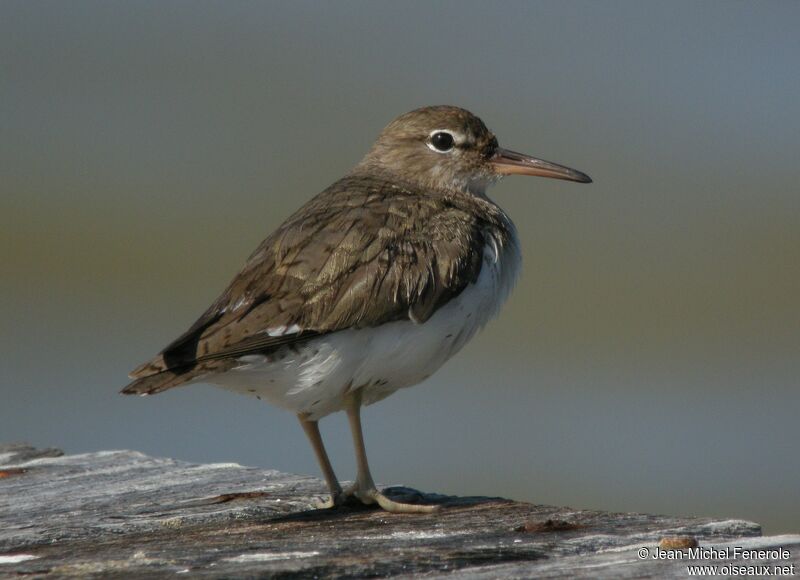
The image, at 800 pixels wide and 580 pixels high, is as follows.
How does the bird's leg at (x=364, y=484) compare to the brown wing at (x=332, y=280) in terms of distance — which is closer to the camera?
the brown wing at (x=332, y=280)

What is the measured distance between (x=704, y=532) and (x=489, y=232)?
2.65m

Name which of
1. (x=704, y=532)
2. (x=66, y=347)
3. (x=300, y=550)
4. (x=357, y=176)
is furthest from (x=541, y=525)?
(x=66, y=347)

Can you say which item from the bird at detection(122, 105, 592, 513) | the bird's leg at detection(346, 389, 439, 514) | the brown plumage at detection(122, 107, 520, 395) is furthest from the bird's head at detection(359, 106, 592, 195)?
the bird's leg at detection(346, 389, 439, 514)

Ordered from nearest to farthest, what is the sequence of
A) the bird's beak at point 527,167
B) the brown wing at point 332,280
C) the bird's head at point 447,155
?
the brown wing at point 332,280
the bird's head at point 447,155
the bird's beak at point 527,167

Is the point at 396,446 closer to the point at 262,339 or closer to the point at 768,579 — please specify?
the point at 262,339

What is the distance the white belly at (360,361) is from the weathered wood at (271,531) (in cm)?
50

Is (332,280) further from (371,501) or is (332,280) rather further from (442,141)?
(442,141)

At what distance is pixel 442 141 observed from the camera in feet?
29.6

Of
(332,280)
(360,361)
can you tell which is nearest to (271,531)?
(360,361)

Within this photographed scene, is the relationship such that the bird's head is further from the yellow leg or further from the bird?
the yellow leg

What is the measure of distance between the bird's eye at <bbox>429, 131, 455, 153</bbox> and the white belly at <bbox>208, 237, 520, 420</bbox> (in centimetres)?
164

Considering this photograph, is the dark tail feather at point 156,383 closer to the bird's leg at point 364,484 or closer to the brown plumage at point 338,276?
the brown plumage at point 338,276

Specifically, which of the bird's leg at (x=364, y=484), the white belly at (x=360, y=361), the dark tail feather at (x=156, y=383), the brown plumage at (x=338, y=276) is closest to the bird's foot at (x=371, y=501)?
the bird's leg at (x=364, y=484)

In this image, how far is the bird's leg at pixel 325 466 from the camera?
23.1 feet
